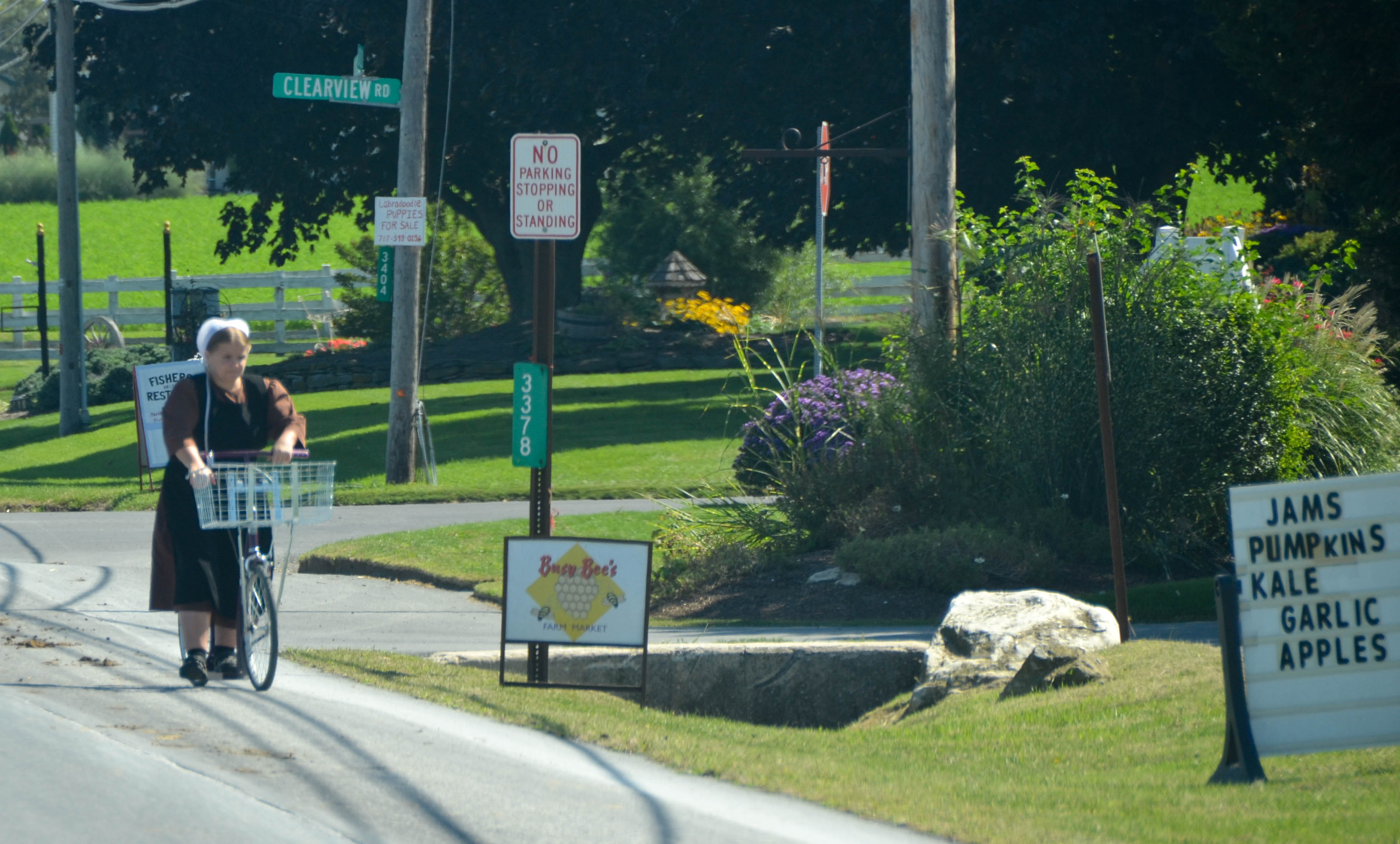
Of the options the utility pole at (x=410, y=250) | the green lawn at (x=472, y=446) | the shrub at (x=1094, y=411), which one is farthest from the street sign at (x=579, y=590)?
the utility pole at (x=410, y=250)

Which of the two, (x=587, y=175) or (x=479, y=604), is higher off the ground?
(x=587, y=175)

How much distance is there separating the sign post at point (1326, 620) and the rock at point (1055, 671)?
80.2 inches

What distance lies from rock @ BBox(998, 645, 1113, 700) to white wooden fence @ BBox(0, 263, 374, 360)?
34.3 m

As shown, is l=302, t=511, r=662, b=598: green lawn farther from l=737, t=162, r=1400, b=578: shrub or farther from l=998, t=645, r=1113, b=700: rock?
l=998, t=645, r=1113, b=700: rock

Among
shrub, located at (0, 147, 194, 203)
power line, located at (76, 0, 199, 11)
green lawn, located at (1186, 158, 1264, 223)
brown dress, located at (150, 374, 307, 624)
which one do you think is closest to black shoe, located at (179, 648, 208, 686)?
brown dress, located at (150, 374, 307, 624)

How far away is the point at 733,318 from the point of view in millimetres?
13711

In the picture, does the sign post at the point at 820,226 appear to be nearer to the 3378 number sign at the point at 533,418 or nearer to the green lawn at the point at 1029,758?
the 3378 number sign at the point at 533,418

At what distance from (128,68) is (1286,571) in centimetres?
2803

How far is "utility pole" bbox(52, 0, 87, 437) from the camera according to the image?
78.7 ft

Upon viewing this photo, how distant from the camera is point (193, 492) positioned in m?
7.24

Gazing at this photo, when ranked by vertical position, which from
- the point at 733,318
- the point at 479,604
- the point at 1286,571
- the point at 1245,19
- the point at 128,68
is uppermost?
the point at 128,68

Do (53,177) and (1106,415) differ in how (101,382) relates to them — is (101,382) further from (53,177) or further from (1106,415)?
(53,177)

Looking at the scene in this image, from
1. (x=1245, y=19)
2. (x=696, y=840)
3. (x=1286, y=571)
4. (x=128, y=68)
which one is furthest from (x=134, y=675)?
(x=128, y=68)

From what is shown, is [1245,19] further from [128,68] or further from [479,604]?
[128,68]
